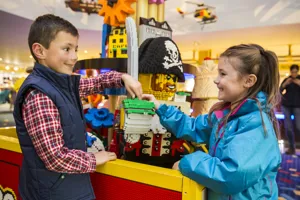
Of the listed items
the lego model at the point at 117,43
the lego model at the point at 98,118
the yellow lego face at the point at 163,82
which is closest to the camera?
the yellow lego face at the point at 163,82

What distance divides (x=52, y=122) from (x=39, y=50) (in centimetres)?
24

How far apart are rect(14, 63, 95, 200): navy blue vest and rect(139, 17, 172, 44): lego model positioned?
0.66 metres

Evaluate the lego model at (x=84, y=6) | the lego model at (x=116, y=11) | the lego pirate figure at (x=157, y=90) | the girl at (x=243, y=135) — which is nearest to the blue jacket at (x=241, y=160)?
the girl at (x=243, y=135)

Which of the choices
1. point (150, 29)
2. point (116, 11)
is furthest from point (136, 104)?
point (116, 11)

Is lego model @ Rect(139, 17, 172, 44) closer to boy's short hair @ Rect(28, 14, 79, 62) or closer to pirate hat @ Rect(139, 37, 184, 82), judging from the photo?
pirate hat @ Rect(139, 37, 184, 82)

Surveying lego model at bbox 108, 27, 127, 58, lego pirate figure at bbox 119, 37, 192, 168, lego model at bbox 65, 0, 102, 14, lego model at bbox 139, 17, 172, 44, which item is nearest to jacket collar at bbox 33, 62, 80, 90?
lego pirate figure at bbox 119, 37, 192, 168

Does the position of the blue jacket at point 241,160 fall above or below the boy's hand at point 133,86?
below

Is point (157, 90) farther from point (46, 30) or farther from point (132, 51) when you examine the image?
point (46, 30)

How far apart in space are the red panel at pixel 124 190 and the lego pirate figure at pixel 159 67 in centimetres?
41

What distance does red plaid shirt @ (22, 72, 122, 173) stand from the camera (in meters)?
0.78

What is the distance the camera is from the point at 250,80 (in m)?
0.90

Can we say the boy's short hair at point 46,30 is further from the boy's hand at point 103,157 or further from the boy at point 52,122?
the boy's hand at point 103,157

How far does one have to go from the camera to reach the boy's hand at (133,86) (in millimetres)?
987

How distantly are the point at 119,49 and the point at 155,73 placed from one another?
0.50 metres
